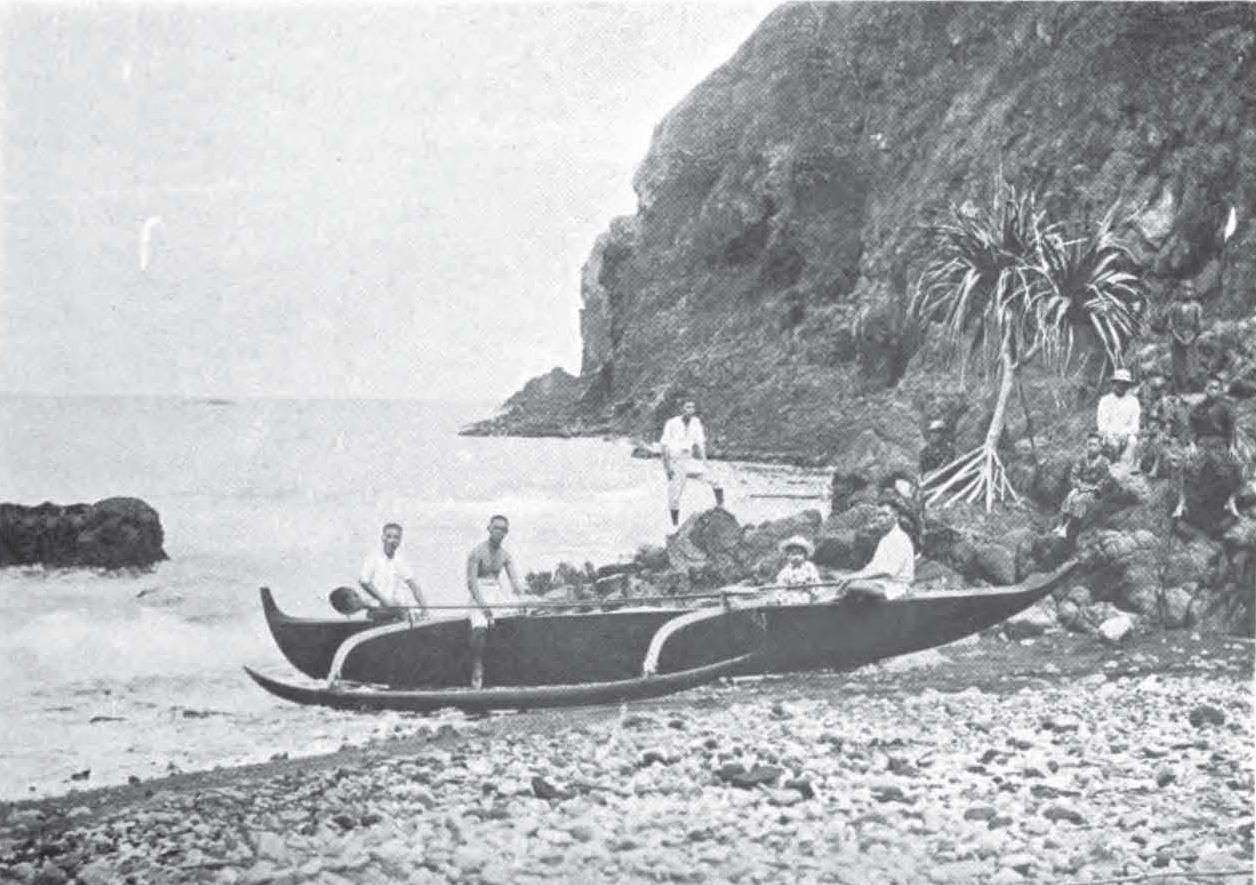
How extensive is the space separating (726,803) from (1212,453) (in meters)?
3.63

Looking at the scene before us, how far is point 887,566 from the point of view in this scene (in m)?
7.14

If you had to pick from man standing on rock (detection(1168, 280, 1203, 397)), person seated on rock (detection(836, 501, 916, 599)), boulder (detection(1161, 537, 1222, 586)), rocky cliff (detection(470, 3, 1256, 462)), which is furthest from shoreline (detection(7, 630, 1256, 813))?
man standing on rock (detection(1168, 280, 1203, 397))

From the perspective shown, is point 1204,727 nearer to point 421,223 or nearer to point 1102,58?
point 1102,58

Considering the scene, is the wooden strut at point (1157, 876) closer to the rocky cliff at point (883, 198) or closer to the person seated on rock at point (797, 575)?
the person seated on rock at point (797, 575)

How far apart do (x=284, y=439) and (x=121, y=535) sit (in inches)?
33.2

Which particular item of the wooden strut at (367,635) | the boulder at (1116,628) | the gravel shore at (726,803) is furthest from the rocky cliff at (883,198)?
the gravel shore at (726,803)

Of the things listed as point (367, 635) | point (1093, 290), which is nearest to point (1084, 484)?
point (1093, 290)

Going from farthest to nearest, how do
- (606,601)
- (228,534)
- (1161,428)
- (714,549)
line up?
(1161,428) → (714,549) → (606,601) → (228,534)

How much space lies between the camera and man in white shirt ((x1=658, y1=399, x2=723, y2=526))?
7.16 metres

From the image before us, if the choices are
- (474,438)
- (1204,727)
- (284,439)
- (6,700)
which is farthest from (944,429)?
(6,700)

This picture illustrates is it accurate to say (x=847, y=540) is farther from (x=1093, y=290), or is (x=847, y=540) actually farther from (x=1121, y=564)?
(x=1093, y=290)

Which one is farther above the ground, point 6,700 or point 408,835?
point 6,700

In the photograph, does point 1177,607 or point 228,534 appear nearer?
point 228,534

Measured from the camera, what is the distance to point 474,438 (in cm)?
680
